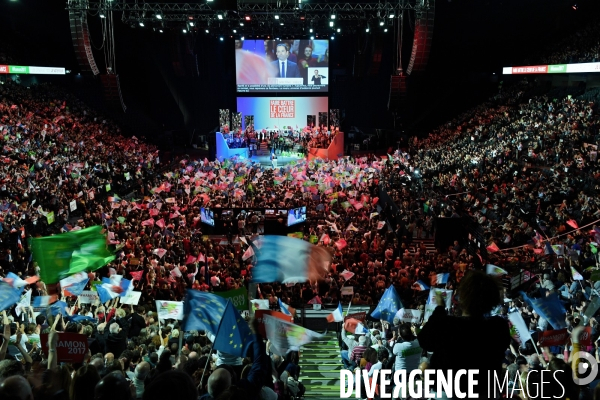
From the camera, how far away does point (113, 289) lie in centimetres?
1075

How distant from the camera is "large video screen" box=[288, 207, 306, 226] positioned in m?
20.6

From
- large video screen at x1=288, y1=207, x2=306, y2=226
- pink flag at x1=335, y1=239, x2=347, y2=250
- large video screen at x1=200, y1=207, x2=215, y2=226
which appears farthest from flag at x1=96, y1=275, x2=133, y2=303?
large video screen at x1=288, y1=207, x2=306, y2=226

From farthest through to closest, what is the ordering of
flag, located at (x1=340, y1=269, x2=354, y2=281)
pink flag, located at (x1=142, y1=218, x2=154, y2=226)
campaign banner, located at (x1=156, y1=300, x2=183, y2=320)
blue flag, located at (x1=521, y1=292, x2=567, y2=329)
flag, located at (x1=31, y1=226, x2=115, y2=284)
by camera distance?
pink flag, located at (x1=142, y1=218, x2=154, y2=226), flag, located at (x1=340, y1=269, x2=354, y2=281), campaign banner, located at (x1=156, y1=300, x2=183, y2=320), flag, located at (x1=31, y1=226, x2=115, y2=284), blue flag, located at (x1=521, y1=292, x2=567, y2=329)

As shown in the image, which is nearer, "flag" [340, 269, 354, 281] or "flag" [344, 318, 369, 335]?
"flag" [344, 318, 369, 335]

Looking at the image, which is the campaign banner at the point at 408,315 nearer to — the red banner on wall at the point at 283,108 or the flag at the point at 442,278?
the flag at the point at 442,278

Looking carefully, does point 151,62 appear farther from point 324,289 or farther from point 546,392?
point 546,392

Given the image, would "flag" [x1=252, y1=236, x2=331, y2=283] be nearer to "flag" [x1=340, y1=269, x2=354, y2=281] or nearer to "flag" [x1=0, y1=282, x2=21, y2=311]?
"flag" [x1=0, y1=282, x2=21, y2=311]

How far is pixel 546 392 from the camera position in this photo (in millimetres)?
4496

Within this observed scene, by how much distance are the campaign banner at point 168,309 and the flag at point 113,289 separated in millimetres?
1537

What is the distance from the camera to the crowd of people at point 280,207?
621 centimetres

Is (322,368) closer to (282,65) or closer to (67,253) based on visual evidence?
(67,253)

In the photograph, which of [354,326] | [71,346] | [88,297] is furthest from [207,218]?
[71,346]

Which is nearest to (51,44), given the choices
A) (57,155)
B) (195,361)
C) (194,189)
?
(57,155)

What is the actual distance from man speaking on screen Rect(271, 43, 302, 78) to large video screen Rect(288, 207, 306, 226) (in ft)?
73.0
